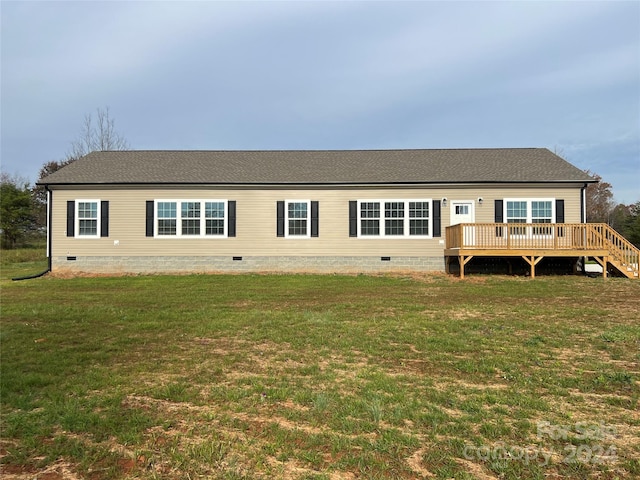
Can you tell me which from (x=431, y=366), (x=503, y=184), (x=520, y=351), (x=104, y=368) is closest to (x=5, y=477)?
(x=104, y=368)

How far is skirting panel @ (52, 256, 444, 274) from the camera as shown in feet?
54.9

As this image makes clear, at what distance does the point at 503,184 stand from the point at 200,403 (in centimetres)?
1522

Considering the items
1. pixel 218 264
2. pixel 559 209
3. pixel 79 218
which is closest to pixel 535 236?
pixel 559 209

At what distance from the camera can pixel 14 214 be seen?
103 ft

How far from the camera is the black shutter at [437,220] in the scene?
54.3 feet

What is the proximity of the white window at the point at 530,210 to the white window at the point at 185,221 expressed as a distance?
429 inches

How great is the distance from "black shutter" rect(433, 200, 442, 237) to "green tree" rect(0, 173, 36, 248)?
30.2 meters

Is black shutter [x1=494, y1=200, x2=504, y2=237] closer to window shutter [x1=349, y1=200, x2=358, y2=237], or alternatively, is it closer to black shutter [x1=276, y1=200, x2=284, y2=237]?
window shutter [x1=349, y1=200, x2=358, y2=237]

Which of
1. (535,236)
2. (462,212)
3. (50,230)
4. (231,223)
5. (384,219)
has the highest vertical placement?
(462,212)

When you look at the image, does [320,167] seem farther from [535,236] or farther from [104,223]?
[104,223]

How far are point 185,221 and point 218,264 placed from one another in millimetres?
2117

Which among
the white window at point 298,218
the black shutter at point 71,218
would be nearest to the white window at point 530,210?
the white window at point 298,218

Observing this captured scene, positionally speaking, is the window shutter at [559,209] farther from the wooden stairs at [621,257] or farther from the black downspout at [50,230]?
the black downspout at [50,230]

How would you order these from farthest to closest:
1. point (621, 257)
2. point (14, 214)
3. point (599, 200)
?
point (599, 200), point (14, 214), point (621, 257)
